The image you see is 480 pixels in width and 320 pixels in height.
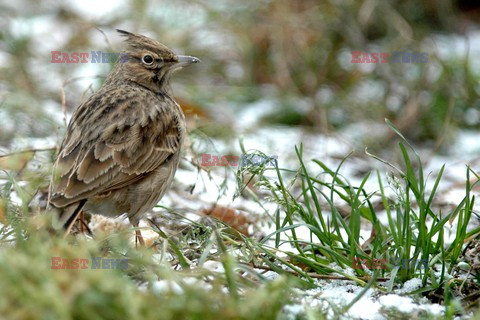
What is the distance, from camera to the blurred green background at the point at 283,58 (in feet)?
24.2

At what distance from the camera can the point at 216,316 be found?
249cm

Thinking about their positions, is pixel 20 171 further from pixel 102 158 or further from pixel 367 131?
pixel 367 131

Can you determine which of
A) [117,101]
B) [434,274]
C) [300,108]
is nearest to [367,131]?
[300,108]

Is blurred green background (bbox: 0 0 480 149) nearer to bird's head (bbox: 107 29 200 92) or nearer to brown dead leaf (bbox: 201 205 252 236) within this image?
bird's head (bbox: 107 29 200 92)

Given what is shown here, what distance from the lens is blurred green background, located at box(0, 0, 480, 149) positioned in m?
7.38

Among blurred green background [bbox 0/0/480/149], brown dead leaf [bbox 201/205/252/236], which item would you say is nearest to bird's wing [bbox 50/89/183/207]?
brown dead leaf [bbox 201/205/252/236]

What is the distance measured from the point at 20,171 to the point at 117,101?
2.59ft

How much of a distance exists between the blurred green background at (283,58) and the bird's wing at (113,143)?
2023 millimetres

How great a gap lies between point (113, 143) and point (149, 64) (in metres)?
1.04

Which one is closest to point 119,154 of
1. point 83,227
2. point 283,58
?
point 83,227

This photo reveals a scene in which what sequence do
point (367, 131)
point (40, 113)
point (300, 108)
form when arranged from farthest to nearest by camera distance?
1. point (300, 108)
2. point (367, 131)
3. point (40, 113)

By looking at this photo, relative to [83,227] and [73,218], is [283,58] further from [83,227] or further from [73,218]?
[73,218]

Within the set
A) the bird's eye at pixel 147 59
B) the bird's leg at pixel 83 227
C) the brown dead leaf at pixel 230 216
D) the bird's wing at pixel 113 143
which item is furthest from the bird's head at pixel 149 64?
the bird's leg at pixel 83 227

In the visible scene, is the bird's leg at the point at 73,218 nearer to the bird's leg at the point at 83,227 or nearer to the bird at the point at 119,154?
the bird at the point at 119,154
